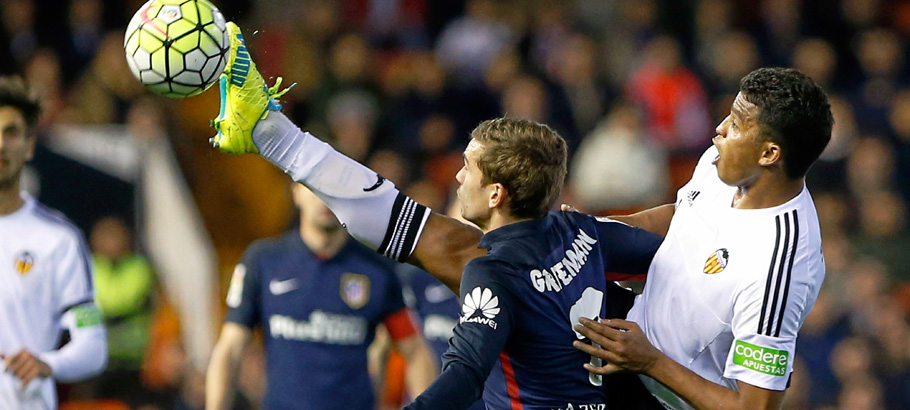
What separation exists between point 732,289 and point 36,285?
3604 millimetres

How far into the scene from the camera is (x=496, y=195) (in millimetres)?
4172

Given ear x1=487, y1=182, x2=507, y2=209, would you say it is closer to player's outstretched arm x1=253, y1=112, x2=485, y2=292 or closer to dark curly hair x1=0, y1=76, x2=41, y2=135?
player's outstretched arm x1=253, y1=112, x2=485, y2=292

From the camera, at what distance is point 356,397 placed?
6871 millimetres

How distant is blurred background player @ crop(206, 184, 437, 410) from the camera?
6.77 metres

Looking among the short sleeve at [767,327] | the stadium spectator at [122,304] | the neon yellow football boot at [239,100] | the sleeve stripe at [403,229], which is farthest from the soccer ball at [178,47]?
the stadium spectator at [122,304]

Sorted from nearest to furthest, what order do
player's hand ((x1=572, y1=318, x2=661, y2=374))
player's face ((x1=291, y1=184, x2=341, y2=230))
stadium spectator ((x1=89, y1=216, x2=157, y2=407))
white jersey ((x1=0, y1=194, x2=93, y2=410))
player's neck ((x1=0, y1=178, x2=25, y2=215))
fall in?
player's hand ((x1=572, y1=318, x2=661, y2=374)), white jersey ((x1=0, y1=194, x2=93, y2=410)), player's neck ((x1=0, y1=178, x2=25, y2=215)), player's face ((x1=291, y1=184, x2=341, y2=230)), stadium spectator ((x1=89, y1=216, x2=157, y2=407))

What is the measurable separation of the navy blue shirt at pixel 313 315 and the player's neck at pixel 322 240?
36 millimetres

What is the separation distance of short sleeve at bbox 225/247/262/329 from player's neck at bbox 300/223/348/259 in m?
0.37

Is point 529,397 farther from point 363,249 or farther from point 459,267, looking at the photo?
point 363,249

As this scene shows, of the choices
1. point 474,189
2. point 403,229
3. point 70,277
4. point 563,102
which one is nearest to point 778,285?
point 474,189

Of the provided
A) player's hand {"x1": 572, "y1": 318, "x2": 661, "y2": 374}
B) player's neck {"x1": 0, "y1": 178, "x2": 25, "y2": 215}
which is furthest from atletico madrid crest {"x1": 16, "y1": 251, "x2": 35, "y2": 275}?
player's hand {"x1": 572, "y1": 318, "x2": 661, "y2": 374}

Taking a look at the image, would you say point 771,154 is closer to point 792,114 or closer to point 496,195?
point 792,114

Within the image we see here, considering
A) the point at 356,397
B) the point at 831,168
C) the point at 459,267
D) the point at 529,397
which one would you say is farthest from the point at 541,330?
the point at 831,168

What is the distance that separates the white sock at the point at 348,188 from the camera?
431 centimetres
